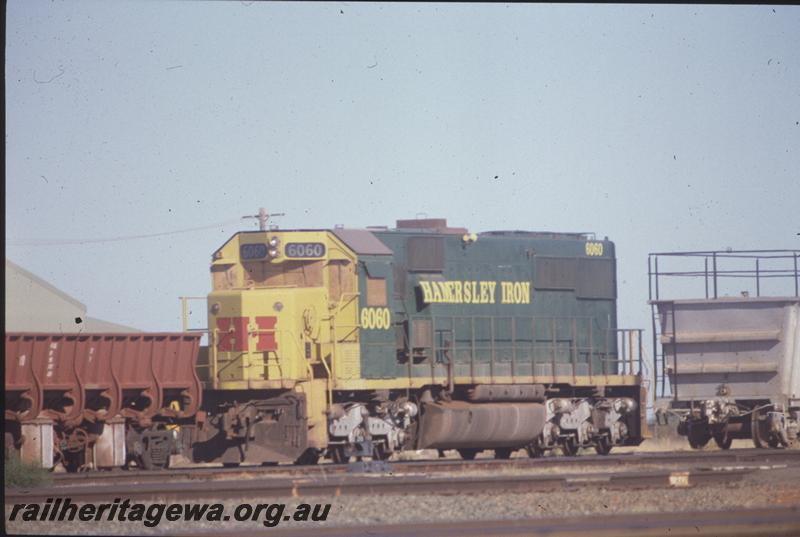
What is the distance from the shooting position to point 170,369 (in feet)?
62.8

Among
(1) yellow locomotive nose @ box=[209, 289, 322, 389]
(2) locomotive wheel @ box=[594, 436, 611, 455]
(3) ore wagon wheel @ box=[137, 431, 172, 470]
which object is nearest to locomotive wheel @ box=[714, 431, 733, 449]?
(2) locomotive wheel @ box=[594, 436, 611, 455]

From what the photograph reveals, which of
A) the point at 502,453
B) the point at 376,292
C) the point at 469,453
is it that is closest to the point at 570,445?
the point at 502,453

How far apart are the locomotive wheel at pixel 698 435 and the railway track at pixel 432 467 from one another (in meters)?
3.75

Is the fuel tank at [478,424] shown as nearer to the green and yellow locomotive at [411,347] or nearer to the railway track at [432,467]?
the green and yellow locomotive at [411,347]

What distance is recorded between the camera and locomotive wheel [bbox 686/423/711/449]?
24.7m

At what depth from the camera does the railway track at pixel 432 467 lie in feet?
52.8

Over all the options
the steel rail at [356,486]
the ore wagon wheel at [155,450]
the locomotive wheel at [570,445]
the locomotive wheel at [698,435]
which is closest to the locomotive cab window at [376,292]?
the ore wagon wheel at [155,450]

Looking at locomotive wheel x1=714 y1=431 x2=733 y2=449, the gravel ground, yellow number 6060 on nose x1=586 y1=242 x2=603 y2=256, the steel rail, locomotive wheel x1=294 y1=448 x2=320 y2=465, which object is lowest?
locomotive wheel x1=714 y1=431 x2=733 y2=449

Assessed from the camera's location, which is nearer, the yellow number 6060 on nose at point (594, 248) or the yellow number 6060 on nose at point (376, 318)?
the yellow number 6060 on nose at point (376, 318)

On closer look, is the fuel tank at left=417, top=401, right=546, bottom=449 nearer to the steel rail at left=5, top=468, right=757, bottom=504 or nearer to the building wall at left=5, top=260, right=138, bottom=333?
the steel rail at left=5, top=468, right=757, bottom=504

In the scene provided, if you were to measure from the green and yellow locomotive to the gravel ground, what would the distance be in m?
5.81

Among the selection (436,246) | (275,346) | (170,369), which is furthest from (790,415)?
(170,369)

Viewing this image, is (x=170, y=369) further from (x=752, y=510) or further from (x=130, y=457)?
(x=752, y=510)

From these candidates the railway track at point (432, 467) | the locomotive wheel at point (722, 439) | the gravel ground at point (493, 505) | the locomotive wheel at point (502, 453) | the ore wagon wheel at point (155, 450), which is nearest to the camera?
the gravel ground at point (493, 505)
